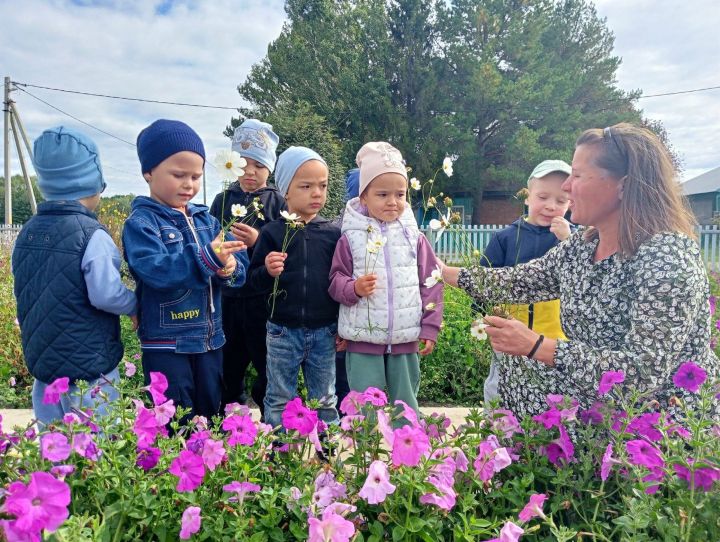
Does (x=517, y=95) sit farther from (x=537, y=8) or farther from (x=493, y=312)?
(x=493, y=312)

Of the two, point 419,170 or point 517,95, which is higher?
point 517,95

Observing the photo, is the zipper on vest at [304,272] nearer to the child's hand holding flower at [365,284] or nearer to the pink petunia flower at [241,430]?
the child's hand holding flower at [365,284]

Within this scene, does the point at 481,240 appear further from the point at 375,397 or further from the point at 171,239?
the point at 375,397

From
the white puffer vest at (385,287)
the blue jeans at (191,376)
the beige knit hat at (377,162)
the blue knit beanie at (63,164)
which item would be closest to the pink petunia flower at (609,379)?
Result: the white puffer vest at (385,287)

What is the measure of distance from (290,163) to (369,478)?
165 cm

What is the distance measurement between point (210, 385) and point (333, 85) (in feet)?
75.0

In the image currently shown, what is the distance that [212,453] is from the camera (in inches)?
47.1

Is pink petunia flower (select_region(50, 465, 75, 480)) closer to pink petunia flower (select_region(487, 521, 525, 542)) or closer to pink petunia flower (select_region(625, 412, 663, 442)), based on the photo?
pink petunia flower (select_region(487, 521, 525, 542))

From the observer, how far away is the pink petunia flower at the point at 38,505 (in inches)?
34.8

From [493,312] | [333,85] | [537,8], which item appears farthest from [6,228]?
[537,8]

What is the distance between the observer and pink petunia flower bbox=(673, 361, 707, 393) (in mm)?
1306

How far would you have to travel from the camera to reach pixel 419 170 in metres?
21.7

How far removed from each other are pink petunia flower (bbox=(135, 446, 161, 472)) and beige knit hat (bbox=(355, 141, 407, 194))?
56.1 inches

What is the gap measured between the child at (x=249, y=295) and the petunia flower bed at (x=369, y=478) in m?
1.24
